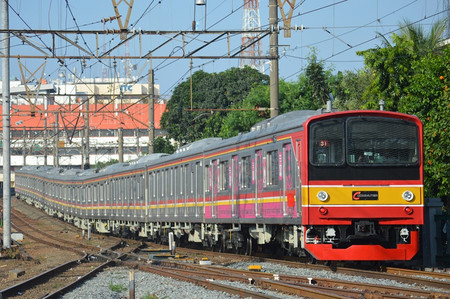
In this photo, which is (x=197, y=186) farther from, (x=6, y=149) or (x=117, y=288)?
(x=117, y=288)

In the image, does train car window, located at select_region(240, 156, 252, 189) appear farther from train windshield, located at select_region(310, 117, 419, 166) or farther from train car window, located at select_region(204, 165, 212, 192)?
train windshield, located at select_region(310, 117, 419, 166)

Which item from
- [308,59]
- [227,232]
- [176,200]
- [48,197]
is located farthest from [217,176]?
[48,197]

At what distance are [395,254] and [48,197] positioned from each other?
44.3 metres

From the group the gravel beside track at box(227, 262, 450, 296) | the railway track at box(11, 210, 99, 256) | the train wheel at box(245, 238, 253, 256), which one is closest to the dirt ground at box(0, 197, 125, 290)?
the railway track at box(11, 210, 99, 256)

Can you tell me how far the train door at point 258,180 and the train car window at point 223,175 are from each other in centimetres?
230

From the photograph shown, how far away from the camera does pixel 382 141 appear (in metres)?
14.7

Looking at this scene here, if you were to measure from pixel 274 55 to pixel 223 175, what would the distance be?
3.90 meters

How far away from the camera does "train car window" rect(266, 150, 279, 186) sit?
16328mm

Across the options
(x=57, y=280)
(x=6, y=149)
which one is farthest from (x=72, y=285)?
(x=6, y=149)

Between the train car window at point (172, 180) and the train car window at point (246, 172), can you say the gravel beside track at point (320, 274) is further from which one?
the train car window at point (172, 180)

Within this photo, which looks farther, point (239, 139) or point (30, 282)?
point (239, 139)

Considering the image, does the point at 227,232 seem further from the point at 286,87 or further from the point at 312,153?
the point at 286,87

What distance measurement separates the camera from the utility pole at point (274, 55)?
2142cm

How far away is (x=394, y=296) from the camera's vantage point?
10.5 metres
